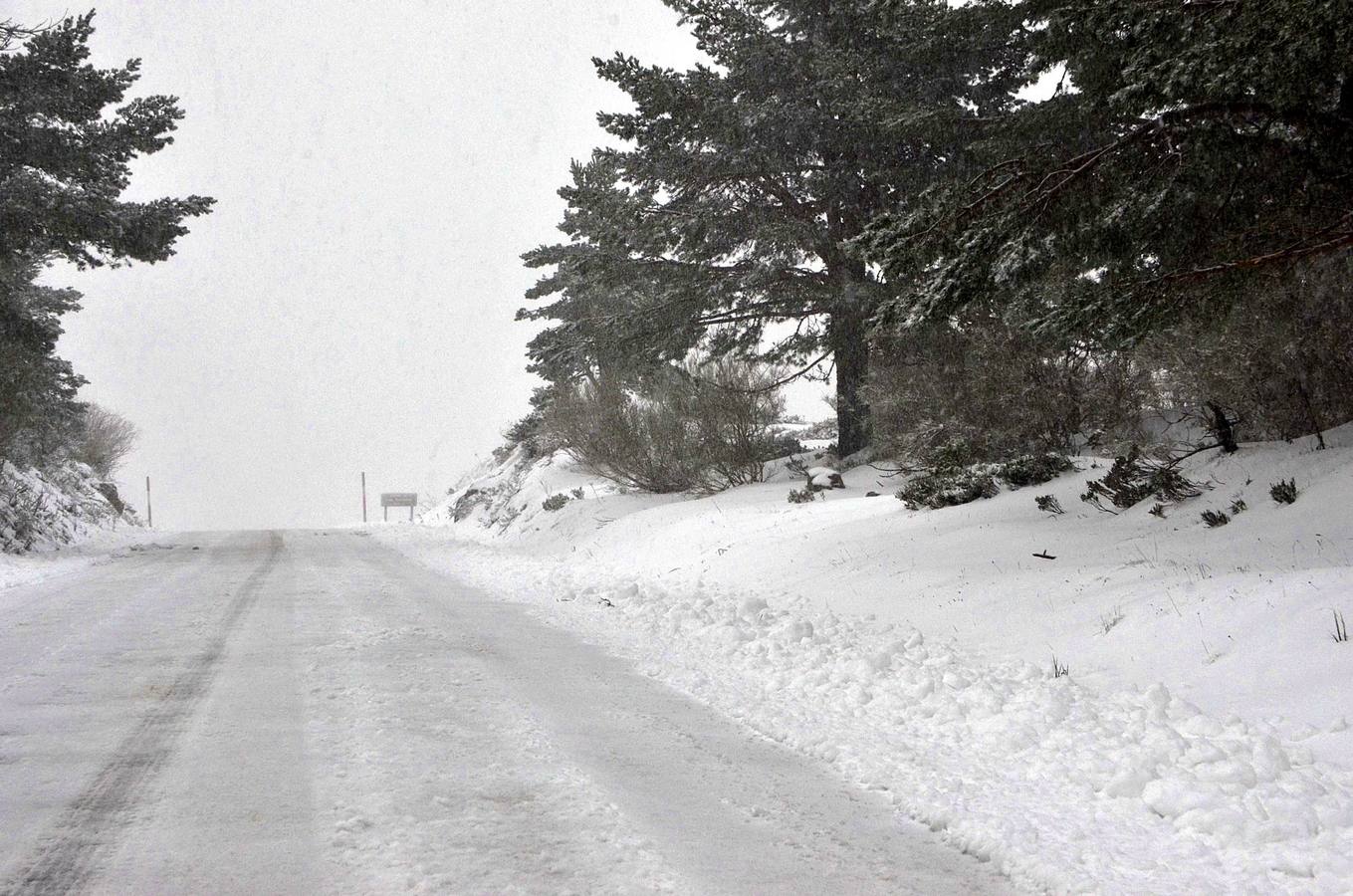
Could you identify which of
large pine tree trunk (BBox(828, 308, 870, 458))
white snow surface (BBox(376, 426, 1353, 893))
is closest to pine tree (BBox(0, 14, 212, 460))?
white snow surface (BBox(376, 426, 1353, 893))

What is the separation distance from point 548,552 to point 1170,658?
12762mm

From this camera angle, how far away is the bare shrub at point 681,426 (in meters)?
16.5

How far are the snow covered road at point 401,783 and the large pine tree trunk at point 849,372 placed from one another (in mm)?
11041

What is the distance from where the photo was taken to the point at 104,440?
38.6m

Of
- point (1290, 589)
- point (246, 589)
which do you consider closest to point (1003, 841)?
point (1290, 589)

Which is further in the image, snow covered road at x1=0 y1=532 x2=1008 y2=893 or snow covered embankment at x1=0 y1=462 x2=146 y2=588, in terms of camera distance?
snow covered embankment at x1=0 y1=462 x2=146 y2=588

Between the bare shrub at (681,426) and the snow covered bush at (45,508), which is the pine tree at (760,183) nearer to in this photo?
the bare shrub at (681,426)

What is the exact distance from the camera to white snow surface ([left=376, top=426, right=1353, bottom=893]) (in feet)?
11.2

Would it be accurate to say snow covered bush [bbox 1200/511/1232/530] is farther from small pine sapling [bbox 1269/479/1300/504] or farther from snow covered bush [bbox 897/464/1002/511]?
snow covered bush [bbox 897/464/1002/511]

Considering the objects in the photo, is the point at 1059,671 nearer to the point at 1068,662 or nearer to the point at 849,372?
the point at 1068,662

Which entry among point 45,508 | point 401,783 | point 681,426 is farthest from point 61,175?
point 401,783

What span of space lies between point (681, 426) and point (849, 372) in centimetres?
374

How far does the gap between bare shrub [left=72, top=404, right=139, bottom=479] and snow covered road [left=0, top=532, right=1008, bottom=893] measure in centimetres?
2823

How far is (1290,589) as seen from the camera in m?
5.40
